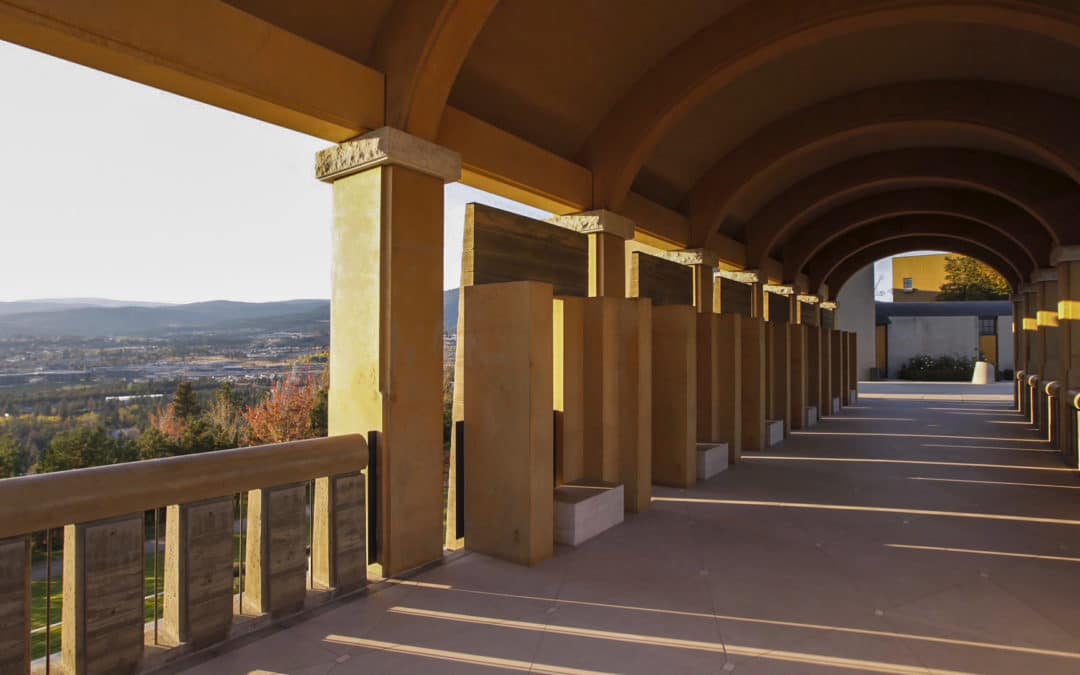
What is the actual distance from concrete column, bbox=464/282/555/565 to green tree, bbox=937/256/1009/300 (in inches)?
2036

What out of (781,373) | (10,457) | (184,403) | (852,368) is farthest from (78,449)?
(852,368)

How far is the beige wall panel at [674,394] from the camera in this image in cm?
869

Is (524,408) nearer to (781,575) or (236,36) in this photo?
(781,575)

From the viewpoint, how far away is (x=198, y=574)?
3898mm

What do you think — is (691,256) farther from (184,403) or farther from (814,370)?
(184,403)

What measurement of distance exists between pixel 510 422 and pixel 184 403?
60.1 ft

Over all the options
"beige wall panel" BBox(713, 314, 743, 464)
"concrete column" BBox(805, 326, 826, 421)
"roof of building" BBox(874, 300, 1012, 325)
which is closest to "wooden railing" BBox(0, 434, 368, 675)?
"beige wall panel" BBox(713, 314, 743, 464)

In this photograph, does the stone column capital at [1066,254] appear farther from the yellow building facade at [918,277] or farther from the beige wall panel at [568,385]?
the yellow building facade at [918,277]

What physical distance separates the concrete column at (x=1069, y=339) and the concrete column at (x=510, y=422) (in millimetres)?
10142

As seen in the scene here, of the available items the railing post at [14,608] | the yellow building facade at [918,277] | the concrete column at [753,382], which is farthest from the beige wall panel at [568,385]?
the yellow building facade at [918,277]

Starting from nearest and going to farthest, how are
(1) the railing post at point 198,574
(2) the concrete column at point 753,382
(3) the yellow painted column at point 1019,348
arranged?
(1) the railing post at point 198,574
(2) the concrete column at point 753,382
(3) the yellow painted column at point 1019,348

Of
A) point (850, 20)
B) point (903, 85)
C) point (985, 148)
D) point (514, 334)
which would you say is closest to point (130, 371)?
point (514, 334)

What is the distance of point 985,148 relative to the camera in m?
13.0

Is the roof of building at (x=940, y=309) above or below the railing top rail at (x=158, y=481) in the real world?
above
